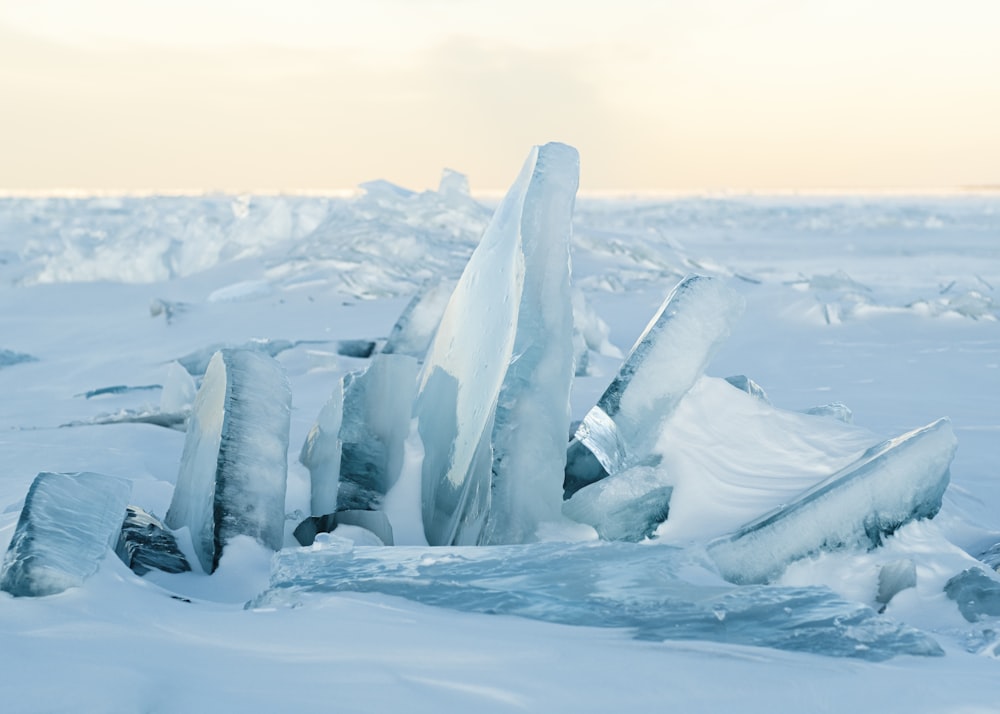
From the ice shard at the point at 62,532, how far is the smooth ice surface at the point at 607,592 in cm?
31

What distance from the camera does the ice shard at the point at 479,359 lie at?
223 cm

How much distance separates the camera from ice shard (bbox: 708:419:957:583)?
77.1 inches

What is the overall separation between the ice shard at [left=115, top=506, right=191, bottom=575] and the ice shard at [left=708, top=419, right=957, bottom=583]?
1131mm

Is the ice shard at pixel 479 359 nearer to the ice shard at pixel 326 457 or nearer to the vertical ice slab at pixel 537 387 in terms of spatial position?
the vertical ice slab at pixel 537 387

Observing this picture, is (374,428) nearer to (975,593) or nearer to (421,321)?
(975,593)

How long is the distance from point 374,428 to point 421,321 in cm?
236

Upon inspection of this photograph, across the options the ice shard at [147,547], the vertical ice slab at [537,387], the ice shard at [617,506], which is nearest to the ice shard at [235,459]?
the ice shard at [147,547]

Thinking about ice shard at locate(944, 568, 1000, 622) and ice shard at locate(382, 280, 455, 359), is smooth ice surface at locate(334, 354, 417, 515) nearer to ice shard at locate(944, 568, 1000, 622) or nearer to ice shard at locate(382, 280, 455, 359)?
ice shard at locate(944, 568, 1000, 622)

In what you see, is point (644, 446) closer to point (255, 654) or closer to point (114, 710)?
point (255, 654)

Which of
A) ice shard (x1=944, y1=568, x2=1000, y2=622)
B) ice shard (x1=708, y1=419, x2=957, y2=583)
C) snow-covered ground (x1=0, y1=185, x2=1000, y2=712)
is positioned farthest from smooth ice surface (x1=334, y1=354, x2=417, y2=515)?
ice shard (x1=944, y1=568, x2=1000, y2=622)

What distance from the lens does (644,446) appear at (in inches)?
93.4

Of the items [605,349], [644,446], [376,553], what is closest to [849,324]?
[605,349]

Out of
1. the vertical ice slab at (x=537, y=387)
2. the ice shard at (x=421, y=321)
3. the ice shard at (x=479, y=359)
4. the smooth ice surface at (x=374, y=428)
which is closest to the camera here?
the vertical ice slab at (x=537, y=387)

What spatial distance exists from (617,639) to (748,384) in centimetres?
153
